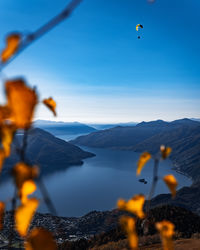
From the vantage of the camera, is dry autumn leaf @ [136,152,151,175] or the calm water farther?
the calm water

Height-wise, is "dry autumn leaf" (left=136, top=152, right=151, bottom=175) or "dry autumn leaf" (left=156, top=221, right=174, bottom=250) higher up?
"dry autumn leaf" (left=136, top=152, right=151, bottom=175)

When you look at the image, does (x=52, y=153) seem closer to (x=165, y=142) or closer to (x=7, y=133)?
(x=165, y=142)

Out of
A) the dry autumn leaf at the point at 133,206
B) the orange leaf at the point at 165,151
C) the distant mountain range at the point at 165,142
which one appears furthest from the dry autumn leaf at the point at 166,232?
the distant mountain range at the point at 165,142

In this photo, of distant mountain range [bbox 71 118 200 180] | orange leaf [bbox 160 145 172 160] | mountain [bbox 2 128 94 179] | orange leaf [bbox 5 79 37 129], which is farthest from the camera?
distant mountain range [bbox 71 118 200 180]

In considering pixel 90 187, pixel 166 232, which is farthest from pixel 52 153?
pixel 166 232

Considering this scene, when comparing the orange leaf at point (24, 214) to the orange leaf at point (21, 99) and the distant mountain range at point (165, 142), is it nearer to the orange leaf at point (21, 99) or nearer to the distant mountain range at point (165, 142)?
the orange leaf at point (21, 99)

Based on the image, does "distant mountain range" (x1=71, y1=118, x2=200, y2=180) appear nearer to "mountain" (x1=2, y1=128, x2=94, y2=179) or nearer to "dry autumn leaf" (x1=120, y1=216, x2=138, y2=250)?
"mountain" (x1=2, y1=128, x2=94, y2=179)

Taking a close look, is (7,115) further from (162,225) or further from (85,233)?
(85,233)

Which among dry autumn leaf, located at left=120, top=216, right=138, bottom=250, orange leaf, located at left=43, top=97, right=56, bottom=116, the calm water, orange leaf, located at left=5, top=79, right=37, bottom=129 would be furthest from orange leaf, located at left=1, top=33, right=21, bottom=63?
the calm water
